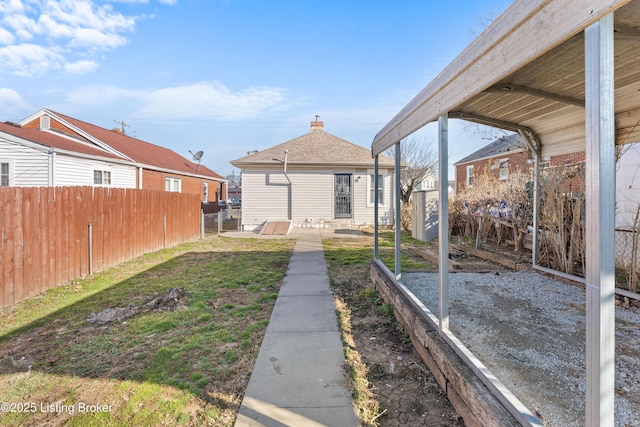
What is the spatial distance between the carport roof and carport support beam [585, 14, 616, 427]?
0.18 m

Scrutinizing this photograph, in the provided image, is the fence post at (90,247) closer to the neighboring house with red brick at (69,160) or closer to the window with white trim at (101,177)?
the neighboring house with red brick at (69,160)

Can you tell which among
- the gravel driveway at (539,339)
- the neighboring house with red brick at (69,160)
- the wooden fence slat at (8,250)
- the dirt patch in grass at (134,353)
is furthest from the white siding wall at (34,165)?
the gravel driveway at (539,339)

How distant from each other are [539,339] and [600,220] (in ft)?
7.04

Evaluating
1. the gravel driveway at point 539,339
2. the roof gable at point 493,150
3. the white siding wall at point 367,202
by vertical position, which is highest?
the roof gable at point 493,150

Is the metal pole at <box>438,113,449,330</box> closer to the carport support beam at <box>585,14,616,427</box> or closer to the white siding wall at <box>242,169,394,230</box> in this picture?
the carport support beam at <box>585,14,616,427</box>

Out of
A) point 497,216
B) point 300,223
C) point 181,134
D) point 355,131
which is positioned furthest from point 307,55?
point 181,134

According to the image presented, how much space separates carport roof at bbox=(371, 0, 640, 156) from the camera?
1545 mm

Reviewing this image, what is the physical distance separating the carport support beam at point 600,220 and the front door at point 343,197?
12.8 meters

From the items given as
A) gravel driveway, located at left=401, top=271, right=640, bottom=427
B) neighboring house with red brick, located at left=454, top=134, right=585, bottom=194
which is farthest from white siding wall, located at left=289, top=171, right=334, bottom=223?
gravel driveway, located at left=401, top=271, right=640, bottom=427

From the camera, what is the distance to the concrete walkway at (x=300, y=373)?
→ 2.16 metres

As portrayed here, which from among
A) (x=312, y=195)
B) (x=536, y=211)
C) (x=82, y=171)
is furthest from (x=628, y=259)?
(x=82, y=171)

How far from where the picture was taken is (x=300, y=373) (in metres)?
2.69

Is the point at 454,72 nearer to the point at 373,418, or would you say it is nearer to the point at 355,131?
the point at 373,418

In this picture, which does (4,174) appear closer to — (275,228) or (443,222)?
(275,228)
